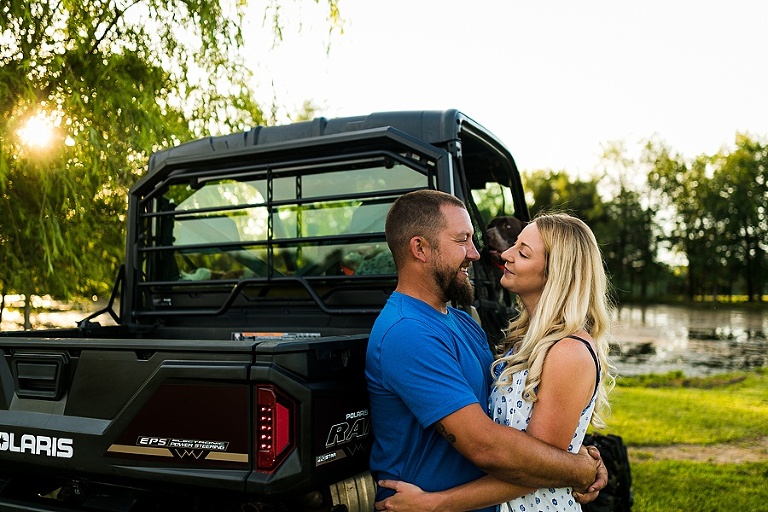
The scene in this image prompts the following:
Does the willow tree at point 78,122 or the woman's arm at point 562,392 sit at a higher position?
the willow tree at point 78,122

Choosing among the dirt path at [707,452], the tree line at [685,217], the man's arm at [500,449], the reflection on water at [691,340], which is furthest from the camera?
the tree line at [685,217]

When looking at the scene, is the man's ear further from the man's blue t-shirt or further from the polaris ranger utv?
the polaris ranger utv

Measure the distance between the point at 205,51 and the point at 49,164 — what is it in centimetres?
194

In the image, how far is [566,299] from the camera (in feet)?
8.00

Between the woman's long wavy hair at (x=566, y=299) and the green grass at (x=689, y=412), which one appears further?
the green grass at (x=689, y=412)

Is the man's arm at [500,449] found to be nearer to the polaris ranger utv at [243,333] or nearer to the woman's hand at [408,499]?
the woman's hand at [408,499]

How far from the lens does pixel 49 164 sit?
19.9ft

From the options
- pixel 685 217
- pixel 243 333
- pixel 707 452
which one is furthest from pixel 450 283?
pixel 685 217

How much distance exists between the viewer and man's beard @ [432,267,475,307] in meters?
2.57

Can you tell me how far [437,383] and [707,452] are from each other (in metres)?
6.46

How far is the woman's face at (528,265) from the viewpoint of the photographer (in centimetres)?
255

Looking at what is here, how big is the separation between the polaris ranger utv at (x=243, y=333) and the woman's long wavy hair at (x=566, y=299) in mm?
621

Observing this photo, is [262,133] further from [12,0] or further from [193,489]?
[12,0]

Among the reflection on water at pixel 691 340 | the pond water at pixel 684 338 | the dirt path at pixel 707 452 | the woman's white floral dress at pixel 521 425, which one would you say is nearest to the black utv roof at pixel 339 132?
the woman's white floral dress at pixel 521 425
